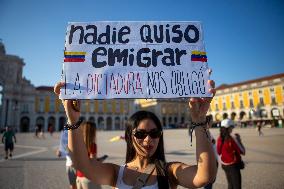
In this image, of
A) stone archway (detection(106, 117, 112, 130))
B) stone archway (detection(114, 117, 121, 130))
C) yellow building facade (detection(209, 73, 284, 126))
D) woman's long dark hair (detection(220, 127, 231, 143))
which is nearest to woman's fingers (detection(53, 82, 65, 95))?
woman's long dark hair (detection(220, 127, 231, 143))

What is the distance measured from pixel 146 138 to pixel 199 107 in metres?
0.50

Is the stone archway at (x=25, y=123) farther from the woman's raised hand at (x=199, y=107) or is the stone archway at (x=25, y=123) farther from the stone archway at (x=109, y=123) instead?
the woman's raised hand at (x=199, y=107)

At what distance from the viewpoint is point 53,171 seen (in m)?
7.52

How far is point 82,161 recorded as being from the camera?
68.1 inches

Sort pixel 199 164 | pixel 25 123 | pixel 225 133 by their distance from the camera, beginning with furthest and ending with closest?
pixel 25 123, pixel 225 133, pixel 199 164

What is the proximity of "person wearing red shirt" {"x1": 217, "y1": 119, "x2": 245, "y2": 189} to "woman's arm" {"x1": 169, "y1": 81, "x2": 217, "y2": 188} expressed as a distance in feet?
8.93

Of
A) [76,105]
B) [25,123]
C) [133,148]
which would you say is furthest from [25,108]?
[133,148]

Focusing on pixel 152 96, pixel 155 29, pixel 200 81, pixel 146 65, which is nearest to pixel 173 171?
pixel 152 96

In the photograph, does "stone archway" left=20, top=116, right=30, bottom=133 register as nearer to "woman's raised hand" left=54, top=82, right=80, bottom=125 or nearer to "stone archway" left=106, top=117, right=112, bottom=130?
"stone archway" left=106, top=117, right=112, bottom=130

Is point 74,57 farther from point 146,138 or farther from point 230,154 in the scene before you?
point 230,154

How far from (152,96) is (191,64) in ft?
1.55

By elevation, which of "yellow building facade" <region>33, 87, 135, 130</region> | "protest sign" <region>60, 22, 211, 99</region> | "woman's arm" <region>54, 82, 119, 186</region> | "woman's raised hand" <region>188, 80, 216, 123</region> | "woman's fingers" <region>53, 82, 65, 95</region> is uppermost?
"yellow building facade" <region>33, 87, 135, 130</region>

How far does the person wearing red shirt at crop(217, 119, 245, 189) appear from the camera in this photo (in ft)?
13.1

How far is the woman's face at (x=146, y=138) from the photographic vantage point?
1789 mm
